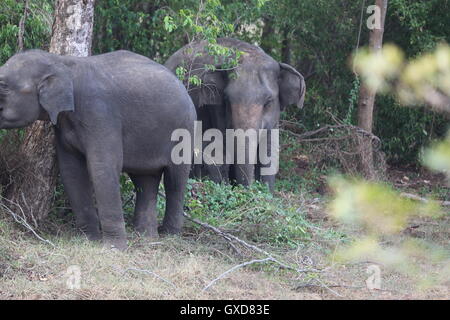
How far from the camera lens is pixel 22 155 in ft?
25.1

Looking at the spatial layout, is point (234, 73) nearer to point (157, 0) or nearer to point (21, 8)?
point (157, 0)

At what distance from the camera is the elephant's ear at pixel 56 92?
6.94 metres

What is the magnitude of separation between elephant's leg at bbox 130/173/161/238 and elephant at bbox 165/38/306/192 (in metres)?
2.49

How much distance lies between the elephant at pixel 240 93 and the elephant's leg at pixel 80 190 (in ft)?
9.94

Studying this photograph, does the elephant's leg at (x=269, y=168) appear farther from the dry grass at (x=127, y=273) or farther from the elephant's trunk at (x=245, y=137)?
the dry grass at (x=127, y=273)

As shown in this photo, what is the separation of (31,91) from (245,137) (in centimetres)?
410

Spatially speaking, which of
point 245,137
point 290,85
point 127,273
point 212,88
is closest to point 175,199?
point 127,273

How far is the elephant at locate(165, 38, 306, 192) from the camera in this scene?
10.6 meters

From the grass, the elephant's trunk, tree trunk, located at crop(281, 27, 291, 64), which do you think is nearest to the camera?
the grass

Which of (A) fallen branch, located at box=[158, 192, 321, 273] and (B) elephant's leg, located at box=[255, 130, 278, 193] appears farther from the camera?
(B) elephant's leg, located at box=[255, 130, 278, 193]

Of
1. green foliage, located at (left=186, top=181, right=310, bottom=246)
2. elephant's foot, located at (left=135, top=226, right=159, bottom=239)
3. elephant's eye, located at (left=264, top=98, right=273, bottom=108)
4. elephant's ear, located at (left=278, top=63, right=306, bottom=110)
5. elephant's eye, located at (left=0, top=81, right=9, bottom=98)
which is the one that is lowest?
elephant's foot, located at (left=135, top=226, right=159, bottom=239)

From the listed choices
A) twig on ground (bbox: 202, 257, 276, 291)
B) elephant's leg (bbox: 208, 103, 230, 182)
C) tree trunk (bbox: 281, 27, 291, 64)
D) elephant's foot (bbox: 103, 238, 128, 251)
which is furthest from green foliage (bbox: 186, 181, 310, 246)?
tree trunk (bbox: 281, 27, 291, 64)

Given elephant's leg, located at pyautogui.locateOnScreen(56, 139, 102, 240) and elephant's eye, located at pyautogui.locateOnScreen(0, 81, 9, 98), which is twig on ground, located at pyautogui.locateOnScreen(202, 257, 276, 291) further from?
elephant's eye, located at pyautogui.locateOnScreen(0, 81, 9, 98)
